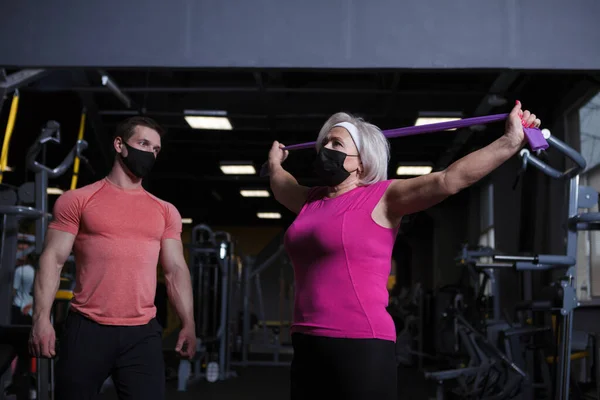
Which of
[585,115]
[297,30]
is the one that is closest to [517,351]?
[585,115]

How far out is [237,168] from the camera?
38.6 feet

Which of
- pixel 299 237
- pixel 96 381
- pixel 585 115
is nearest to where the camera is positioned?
pixel 299 237

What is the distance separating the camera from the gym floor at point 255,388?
5.74 metres

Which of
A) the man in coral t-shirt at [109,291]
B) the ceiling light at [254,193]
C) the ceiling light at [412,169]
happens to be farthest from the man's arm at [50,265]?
the ceiling light at [254,193]

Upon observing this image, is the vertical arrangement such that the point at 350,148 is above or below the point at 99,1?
below

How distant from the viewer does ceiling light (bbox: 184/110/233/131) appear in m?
8.32

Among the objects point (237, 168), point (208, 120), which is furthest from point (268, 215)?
point (208, 120)

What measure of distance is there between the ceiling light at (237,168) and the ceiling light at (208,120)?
6.73 feet

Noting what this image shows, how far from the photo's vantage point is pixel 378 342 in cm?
169

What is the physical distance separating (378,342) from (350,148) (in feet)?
1.80

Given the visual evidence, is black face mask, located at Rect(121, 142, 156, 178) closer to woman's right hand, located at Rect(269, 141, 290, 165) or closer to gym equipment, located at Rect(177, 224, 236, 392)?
woman's right hand, located at Rect(269, 141, 290, 165)

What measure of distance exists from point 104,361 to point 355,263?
965 mm

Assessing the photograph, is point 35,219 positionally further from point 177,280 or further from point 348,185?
point 348,185

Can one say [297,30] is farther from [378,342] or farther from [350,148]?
[378,342]
